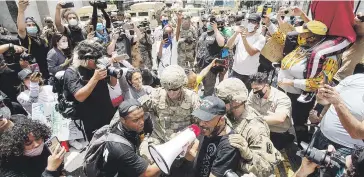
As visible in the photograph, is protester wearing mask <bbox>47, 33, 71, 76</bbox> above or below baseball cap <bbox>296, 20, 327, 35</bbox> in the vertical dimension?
below

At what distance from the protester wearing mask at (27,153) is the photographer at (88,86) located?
29.0 inches

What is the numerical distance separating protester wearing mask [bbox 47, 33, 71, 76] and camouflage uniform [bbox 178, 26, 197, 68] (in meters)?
2.63

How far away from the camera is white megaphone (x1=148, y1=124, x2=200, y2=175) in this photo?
1.96 meters

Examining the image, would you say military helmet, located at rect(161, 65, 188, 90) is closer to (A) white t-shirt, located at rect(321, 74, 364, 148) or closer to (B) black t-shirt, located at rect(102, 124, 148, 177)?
(B) black t-shirt, located at rect(102, 124, 148, 177)

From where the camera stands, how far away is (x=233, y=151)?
2.07 metres

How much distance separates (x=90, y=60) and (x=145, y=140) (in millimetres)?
1248

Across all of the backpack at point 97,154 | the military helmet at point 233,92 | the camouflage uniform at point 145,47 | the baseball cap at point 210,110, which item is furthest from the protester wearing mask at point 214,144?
the camouflage uniform at point 145,47

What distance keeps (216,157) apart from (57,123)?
2912mm

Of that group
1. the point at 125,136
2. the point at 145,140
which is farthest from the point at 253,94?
the point at 125,136

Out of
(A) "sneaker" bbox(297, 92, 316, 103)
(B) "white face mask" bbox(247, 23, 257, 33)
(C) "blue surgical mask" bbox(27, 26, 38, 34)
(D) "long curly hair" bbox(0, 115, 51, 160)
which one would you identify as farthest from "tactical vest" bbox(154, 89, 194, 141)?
(C) "blue surgical mask" bbox(27, 26, 38, 34)

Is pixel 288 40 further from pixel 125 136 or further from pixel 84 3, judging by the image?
pixel 84 3

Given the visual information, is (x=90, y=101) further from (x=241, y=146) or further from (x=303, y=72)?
(x=303, y=72)

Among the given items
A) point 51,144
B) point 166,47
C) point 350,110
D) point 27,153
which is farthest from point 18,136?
point 166,47

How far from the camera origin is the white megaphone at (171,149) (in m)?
1.96
